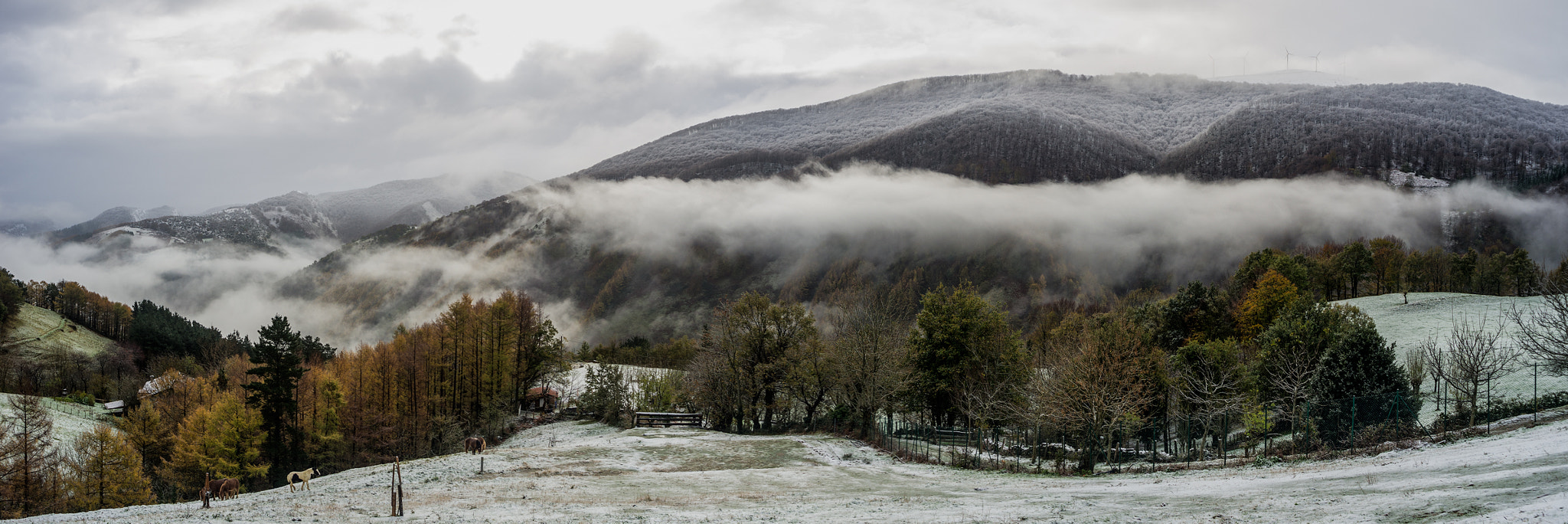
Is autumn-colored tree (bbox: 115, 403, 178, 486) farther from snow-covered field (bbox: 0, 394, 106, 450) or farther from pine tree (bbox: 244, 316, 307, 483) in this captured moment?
pine tree (bbox: 244, 316, 307, 483)

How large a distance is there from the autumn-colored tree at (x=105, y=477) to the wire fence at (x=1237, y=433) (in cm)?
5890

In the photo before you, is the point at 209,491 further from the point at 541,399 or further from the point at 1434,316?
the point at 1434,316

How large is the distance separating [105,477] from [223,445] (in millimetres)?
8111

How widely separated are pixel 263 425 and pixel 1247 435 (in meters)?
81.8

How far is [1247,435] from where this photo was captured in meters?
47.8

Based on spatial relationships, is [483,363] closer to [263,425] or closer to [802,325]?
[263,425]

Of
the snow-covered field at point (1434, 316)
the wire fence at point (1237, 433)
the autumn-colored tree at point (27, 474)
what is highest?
the snow-covered field at point (1434, 316)

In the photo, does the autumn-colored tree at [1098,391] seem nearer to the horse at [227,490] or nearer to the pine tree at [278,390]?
the horse at [227,490]

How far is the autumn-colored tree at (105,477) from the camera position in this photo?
63031mm

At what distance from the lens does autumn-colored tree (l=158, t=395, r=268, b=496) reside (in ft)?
229

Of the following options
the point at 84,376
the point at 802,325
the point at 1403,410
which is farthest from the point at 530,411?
the point at 84,376

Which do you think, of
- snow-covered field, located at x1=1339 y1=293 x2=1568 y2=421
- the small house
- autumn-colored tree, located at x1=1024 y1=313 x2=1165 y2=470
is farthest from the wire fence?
the small house

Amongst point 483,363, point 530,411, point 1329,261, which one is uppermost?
point 1329,261

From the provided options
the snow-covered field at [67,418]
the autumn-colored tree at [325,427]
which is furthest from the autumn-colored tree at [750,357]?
the snow-covered field at [67,418]
